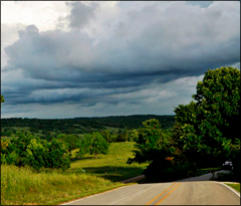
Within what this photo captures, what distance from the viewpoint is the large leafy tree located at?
86.9ft

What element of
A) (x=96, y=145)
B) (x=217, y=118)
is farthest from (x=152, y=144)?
(x=96, y=145)

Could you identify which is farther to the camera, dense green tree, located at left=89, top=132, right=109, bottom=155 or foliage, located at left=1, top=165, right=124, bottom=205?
dense green tree, located at left=89, top=132, right=109, bottom=155

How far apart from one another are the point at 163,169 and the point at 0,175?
101ft

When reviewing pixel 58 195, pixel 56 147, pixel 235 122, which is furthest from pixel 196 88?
pixel 56 147

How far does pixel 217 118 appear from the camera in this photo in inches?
1065

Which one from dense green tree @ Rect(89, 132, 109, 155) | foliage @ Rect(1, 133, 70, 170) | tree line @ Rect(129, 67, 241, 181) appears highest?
tree line @ Rect(129, 67, 241, 181)

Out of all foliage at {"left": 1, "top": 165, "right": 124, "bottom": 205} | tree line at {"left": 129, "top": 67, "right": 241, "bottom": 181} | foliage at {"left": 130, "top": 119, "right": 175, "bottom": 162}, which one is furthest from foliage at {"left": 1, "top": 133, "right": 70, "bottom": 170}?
tree line at {"left": 129, "top": 67, "right": 241, "bottom": 181}

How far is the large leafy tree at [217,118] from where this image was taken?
2648cm

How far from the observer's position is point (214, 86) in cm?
2797

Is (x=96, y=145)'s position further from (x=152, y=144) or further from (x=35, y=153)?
(x=152, y=144)

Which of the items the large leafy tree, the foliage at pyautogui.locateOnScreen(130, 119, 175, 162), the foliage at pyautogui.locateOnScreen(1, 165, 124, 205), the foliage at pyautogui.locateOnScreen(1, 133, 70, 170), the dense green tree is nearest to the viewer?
the foliage at pyautogui.locateOnScreen(1, 165, 124, 205)

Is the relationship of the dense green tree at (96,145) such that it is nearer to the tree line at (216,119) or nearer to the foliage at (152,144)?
the foliage at (152,144)

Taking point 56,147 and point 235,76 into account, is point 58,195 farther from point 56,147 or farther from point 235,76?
point 56,147

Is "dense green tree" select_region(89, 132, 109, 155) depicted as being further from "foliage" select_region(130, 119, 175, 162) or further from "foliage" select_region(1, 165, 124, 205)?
"foliage" select_region(1, 165, 124, 205)
